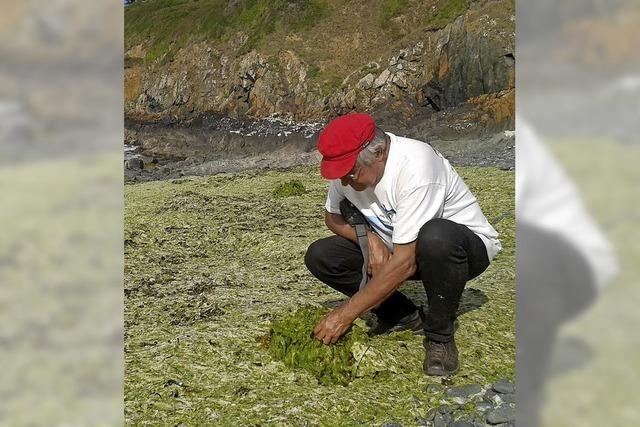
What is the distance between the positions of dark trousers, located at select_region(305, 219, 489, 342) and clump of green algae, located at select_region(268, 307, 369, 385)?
378 millimetres

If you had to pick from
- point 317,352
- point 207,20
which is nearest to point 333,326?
point 317,352

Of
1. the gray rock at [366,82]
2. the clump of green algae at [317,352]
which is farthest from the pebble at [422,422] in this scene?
the gray rock at [366,82]

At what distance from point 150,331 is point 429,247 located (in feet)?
8.79

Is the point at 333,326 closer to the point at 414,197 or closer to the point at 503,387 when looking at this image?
the point at 414,197

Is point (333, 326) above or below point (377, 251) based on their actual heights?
below

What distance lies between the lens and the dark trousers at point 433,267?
3637mm

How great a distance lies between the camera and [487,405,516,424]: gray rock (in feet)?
11.5

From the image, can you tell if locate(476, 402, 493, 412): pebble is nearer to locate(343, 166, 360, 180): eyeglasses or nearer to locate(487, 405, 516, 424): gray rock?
locate(487, 405, 516, 424): gray rock

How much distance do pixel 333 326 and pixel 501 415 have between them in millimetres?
1109

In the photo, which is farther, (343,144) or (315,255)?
(315,255)

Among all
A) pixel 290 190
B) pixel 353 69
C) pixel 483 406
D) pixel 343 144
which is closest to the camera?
pixel 343 144

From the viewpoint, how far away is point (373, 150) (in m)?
3.53

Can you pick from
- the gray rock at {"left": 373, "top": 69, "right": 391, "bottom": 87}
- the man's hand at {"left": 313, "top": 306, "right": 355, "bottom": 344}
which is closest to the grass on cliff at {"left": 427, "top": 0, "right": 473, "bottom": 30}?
the gray rock at {"left": 373, "top": 69, "right": 391, "bottom": 87}

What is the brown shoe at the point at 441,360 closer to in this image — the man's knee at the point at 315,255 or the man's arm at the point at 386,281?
the man's arm at the point at 386,281
